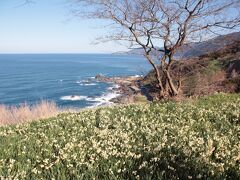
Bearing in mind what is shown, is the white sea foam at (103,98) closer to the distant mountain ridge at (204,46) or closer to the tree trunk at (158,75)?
the distant mountain ridge at (204,46)

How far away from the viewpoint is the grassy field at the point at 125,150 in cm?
543

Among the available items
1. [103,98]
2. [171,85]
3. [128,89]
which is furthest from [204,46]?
[103,98]

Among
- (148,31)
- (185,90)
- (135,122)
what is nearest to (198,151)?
(135,122)

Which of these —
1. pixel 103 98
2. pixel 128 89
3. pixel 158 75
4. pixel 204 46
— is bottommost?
pixel 103 98

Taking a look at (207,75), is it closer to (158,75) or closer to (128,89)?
(158,75)

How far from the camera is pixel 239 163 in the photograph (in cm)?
581

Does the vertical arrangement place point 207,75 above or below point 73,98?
above

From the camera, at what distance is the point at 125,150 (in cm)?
644

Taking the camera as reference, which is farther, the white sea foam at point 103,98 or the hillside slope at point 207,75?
the white sea foam at point 103,98

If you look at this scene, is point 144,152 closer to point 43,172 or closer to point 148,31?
point 43,172

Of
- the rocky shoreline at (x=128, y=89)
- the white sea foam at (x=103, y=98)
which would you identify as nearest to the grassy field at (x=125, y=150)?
the rocky shoreline at (x=128, y=89)

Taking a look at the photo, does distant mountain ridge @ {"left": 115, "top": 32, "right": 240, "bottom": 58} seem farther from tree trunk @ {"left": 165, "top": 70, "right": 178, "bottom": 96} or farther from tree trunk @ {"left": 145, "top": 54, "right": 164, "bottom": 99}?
tree trunk @ {"left": 165, "top": 70, "right": 178, "bottom": 96}

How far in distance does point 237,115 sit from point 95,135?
3.96 metres

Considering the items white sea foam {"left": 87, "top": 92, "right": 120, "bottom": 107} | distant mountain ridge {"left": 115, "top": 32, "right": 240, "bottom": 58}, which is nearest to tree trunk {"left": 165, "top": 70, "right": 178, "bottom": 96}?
distant mountain ridge {"left": 115, "top": 32, "right": 240, "bottom": 58}
